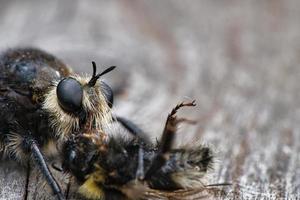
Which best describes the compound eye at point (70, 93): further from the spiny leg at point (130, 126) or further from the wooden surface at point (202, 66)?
the spiny leg at point (130, 126)

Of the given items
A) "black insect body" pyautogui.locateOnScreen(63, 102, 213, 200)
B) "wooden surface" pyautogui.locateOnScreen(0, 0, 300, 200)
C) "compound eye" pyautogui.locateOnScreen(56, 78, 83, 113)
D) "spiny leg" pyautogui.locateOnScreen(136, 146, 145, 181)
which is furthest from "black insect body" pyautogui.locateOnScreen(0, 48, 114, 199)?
"spiny leg" pyautogui.locateOnScreen(136, 146, 145, 181)

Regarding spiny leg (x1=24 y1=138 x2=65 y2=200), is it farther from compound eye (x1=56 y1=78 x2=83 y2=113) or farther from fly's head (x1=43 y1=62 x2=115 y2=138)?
compound eye (x1=56 y1=78 x2=83 y2=113)

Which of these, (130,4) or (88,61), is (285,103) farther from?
(130,4)

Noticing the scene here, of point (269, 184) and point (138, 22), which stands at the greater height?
point (138, 22)

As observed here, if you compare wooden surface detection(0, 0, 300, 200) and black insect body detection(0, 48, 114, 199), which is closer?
black insect body detection(0, 48, 114, 199)

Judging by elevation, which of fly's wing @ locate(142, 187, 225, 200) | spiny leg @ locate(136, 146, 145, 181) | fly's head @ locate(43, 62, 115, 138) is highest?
fly's head @ locate(43, 62, 115, 138)

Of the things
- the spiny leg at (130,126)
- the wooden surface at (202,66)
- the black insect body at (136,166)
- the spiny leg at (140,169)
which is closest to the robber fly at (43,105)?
the wooden surface at (202,66)

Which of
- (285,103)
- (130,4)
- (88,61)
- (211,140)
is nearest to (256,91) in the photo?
(285,103)
